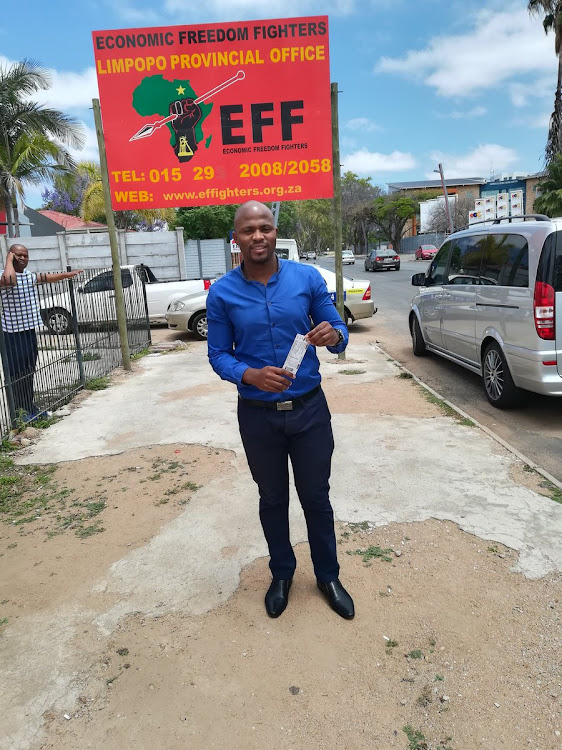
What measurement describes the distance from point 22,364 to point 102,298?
325cm

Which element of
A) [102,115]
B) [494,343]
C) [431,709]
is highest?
[102,115]

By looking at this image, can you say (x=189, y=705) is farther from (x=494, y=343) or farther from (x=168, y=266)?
(x=168, y=266)

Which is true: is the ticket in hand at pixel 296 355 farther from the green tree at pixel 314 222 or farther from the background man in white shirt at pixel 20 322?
the green tree at pixel 314 222

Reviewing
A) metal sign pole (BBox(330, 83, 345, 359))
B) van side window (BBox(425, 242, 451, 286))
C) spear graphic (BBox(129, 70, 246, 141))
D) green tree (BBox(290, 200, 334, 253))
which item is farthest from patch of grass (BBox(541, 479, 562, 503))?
green tree (BBox(290, 200, 334, 253))

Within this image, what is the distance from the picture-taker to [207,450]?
522 cm

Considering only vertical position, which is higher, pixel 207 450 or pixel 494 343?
pixel 494 343

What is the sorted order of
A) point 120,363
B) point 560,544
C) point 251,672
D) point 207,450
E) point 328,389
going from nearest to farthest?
point 251,672
point 560,544
point 207,450
point 328,389
point 120,363

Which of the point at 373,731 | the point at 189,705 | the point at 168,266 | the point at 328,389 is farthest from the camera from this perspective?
the point at 168,266

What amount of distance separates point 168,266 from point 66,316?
11.2 metres

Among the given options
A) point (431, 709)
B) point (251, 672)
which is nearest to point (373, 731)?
point (431, 709)

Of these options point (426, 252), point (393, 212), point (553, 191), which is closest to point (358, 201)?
point (393, 212)

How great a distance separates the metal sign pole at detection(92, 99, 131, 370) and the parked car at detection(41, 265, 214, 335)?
221 millimetres

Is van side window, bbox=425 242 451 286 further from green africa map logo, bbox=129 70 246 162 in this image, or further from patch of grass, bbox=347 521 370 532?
patch of grass, bbox=347 521 370 532

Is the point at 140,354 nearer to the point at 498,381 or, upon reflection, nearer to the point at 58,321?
the point at 58,321
